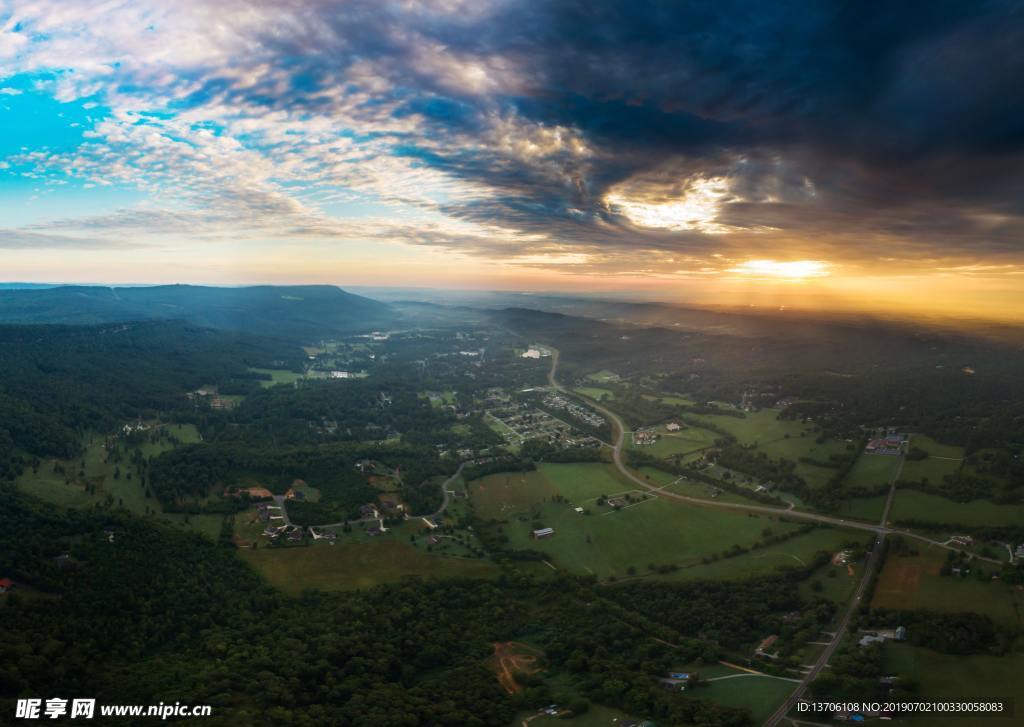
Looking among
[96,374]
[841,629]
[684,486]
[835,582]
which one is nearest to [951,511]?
[835,582]

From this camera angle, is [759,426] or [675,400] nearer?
[759,426]

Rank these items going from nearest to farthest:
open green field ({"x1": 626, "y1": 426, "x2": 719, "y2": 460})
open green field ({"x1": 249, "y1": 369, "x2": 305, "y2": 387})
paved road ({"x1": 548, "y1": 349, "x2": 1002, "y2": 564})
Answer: paved road ({"x1": 548, "y1": 349, "x2": 1002, "y2": 564}) → open green field ({"x1": 626, "y1": 426, "x2": 719, "y2": 460}) → open green field ({"x1": 249, "y1": 369, "x2": 305, "y2": 387})

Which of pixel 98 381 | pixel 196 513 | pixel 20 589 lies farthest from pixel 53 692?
pixel 98 381

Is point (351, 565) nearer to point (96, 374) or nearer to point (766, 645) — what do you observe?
point (766, 645)

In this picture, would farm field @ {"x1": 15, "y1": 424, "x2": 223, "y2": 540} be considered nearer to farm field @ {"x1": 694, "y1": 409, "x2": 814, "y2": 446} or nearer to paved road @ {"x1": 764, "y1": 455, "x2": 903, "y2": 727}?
paved road @ {"x1": 764, "y1": 455, "x2": 903, "y2": 727}

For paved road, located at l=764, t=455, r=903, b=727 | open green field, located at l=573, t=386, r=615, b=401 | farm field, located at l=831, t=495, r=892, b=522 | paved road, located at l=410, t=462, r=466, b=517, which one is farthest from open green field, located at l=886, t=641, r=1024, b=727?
open green field, located at l=573, t=386, r=615, b=401

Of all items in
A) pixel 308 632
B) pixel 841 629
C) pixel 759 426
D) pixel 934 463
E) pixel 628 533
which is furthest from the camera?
pixel 759 426

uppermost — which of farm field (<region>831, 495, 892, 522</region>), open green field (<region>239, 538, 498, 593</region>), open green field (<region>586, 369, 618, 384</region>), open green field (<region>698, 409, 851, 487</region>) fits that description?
open green field (<region>586, 369, 618, 384</region>)

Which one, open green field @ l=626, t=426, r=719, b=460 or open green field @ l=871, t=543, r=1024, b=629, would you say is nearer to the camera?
open green field @ l=871, t=543, r=1024, b=629
